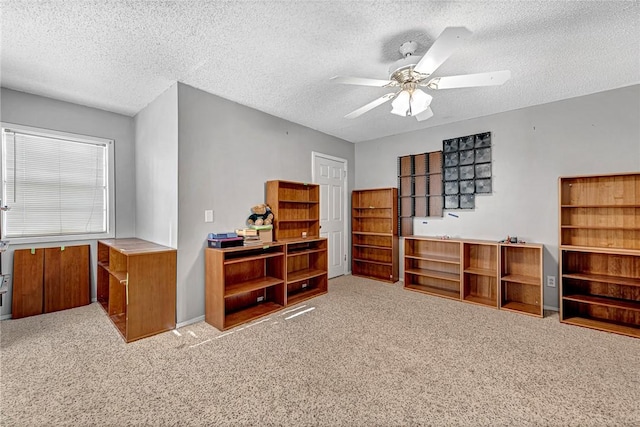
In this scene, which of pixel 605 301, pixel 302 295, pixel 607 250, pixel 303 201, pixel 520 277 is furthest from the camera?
pixel 303 201

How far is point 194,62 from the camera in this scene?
2.49 metres

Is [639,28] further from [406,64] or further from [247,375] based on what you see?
[247,375]

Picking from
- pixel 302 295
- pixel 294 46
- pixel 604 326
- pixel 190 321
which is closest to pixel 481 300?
pixel 604 326

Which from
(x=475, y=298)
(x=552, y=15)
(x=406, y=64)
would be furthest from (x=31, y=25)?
(x=475, y=298)

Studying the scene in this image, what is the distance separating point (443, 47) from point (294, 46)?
1197 mm

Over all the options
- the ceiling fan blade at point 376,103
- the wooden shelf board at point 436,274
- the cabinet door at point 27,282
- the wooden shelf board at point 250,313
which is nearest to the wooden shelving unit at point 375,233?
the wooden shelf board at point 436,274

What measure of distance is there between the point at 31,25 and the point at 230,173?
75.3 inches

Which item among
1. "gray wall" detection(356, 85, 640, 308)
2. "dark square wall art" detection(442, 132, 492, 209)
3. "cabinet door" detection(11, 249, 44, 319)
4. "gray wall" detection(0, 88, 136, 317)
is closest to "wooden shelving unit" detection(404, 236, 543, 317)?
"gray wall" detection(356, 85, 640, 308)

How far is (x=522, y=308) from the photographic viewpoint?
332 centimetres

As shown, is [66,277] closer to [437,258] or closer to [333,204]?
[333,204]

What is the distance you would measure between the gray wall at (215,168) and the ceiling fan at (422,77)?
1763 mm

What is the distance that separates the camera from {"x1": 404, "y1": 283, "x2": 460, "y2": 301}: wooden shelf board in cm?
383

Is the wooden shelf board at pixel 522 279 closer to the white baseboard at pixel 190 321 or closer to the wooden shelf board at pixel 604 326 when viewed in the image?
the wooden shelf board at pixel 604 326

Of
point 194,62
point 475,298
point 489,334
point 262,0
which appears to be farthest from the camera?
point 475,298
